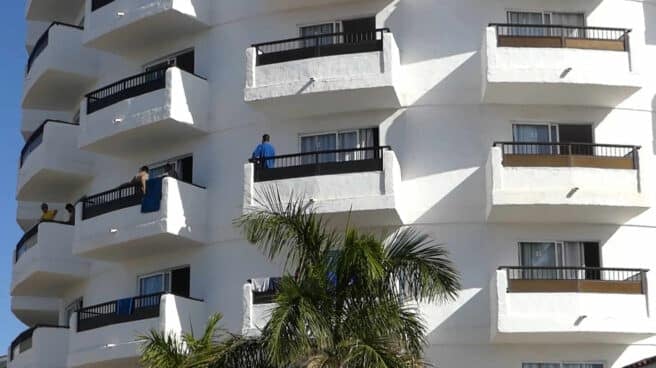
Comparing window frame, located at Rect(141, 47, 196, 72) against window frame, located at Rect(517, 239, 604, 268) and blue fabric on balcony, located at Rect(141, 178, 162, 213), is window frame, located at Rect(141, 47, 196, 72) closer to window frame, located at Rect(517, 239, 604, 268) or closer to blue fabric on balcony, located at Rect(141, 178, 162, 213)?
blue fabric on balcony, located at Rect(141, 178, 162, 213)

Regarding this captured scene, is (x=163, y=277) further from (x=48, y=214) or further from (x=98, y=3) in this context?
(x=98, y=3)

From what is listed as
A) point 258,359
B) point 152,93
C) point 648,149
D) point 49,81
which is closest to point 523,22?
point 648,149

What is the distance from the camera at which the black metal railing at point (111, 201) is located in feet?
115

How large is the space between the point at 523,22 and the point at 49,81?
1730 cm

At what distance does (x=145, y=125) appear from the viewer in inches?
1393

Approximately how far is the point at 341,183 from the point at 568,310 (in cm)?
671

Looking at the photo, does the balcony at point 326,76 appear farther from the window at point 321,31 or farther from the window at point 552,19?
the window at point 552,19

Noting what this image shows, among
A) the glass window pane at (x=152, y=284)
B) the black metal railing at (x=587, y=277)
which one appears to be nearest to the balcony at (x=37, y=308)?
the glass window pane at (x=152, y=284)

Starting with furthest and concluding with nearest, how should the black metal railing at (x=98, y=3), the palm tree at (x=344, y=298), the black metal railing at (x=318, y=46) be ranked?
the black metal railing at (x=98, y=3) < the black metal railing at (x=318, y=46) < the palm tree at (x=344, y=298)

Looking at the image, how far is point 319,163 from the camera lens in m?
32.3

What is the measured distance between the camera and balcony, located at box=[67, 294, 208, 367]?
3316 cm

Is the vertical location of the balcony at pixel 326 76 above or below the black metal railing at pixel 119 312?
above

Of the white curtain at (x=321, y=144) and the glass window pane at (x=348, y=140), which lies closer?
the white curtain at (x=321, y=144)

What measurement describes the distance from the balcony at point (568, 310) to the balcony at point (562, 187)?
1644 millimetres
